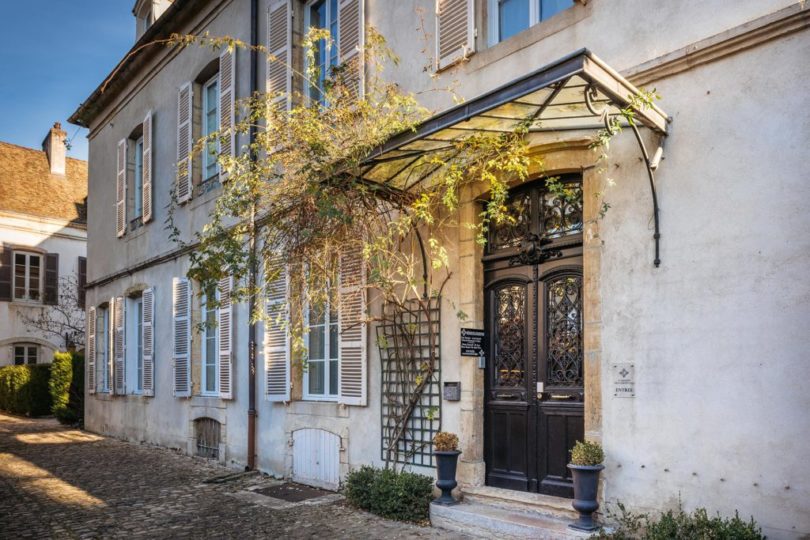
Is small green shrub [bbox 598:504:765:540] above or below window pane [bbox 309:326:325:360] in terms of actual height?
below

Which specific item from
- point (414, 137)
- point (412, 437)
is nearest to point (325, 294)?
point (412, 437)

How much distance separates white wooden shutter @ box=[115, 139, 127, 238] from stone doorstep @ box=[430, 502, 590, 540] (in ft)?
31.6

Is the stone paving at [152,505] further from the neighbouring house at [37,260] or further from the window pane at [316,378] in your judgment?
the neighbouring house at [37,260]

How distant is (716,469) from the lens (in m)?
4.51

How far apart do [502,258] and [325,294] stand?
1.71 meters

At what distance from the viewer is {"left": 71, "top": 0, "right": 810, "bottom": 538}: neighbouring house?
4336mm

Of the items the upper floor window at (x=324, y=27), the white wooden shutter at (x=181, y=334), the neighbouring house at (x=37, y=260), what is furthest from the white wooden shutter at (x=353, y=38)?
the neighbouring house at (x=37, y=260)

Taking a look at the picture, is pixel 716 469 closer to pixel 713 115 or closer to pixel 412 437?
pixel 713 115

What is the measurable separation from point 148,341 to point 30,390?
807 centimetres

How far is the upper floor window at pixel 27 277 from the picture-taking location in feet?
68.8

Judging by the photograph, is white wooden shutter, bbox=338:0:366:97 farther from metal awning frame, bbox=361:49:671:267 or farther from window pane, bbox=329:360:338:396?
window pane, bbox=329:360:338:396

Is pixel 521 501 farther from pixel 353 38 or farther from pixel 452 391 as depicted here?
pixel 353 38

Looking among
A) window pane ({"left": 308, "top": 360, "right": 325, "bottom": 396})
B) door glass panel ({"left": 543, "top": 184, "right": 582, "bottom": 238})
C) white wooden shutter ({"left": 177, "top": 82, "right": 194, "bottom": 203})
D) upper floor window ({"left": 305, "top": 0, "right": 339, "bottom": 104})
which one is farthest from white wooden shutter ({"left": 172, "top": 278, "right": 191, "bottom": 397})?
door glass panel ({"left": 543, "top": 184, "right": 582, "bottom": 238})

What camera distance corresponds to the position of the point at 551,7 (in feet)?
19.6
